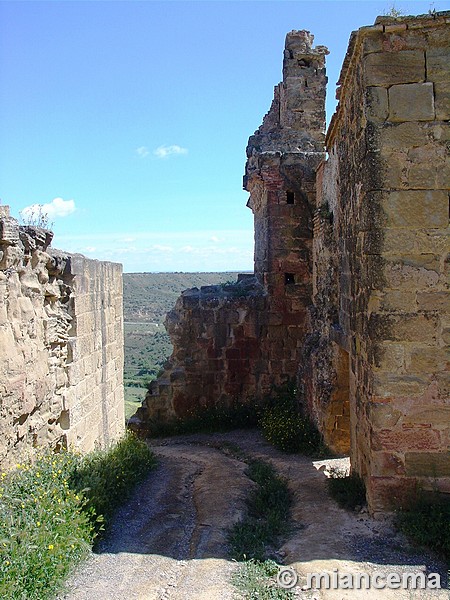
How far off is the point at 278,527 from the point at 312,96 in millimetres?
9240

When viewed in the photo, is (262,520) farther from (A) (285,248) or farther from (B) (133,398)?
(B) (133,398)

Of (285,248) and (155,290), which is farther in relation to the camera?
(155,290)

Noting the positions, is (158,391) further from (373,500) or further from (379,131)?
(379,131)

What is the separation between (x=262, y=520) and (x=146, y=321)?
143 feet

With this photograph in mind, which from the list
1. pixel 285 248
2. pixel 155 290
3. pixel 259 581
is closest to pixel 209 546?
pixel 259 581

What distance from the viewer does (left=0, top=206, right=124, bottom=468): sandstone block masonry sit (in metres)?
5.86

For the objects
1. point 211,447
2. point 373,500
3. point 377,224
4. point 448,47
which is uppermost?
point 448,47

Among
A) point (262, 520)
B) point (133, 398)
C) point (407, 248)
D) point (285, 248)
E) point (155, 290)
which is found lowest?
point (133, 398)

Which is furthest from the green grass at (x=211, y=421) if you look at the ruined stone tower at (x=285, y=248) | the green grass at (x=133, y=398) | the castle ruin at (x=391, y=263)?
the green grass at (x=133, y=398)

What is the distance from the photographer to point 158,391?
10.7 meters

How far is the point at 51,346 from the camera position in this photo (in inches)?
277

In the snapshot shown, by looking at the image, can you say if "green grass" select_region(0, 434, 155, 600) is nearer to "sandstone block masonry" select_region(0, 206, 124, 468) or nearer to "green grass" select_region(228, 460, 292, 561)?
"sandstone block masonry" select_region(0, 206, 124, 468)

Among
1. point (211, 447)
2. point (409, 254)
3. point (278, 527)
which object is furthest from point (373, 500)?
point (211, 447)

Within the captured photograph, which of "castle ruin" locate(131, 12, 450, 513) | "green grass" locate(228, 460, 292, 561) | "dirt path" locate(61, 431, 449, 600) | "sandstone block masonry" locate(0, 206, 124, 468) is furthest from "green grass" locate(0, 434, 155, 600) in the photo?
"castle ruin" locate(131, 12, 450, 513)
